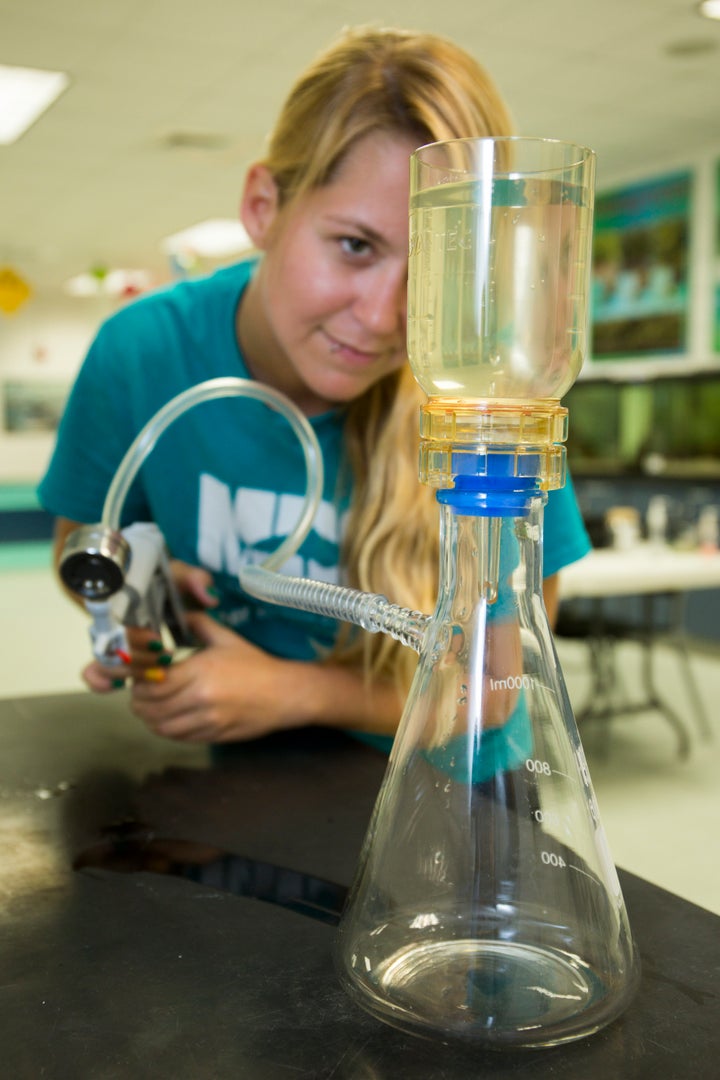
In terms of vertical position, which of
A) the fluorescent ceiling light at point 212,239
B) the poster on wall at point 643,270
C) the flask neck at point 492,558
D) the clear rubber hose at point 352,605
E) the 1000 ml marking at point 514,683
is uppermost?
the fluorescent ceiling light at point 212,239

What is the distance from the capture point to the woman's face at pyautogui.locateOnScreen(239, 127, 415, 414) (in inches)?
32.8

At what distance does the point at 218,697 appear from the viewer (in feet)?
2.82

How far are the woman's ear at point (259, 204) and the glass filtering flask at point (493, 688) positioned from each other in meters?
0.51

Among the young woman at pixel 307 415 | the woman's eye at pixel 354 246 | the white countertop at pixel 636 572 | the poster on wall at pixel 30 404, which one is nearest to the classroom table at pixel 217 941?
the young woman at pixel 307 415

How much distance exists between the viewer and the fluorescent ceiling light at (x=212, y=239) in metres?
7.76

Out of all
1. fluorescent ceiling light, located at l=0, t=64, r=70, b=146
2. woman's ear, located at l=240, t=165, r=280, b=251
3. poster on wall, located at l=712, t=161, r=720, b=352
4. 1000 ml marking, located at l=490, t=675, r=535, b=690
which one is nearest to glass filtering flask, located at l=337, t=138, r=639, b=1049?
1000 ml marking, located at l=490, t=675, r=535, b=690

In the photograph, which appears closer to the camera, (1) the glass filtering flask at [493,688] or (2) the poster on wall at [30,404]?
(1) the glass filtering flask at [493,688]

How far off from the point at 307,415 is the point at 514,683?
66 centimetres

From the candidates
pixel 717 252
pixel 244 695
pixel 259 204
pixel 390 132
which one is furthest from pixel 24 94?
pixel 244 695

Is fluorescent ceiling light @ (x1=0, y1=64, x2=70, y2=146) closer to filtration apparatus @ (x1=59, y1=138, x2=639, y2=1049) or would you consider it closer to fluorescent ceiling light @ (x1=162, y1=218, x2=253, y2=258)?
fluorescent ceiling light @ (x1=162, y1=218, x2=253, y2=258)

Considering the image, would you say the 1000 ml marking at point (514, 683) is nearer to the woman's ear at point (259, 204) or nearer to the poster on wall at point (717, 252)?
the woman's ear at point (259, 204)

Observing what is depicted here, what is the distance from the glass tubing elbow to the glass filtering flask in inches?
1.9

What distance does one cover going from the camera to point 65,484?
3.61 ft

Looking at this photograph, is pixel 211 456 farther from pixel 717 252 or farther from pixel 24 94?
pixel 717 252
